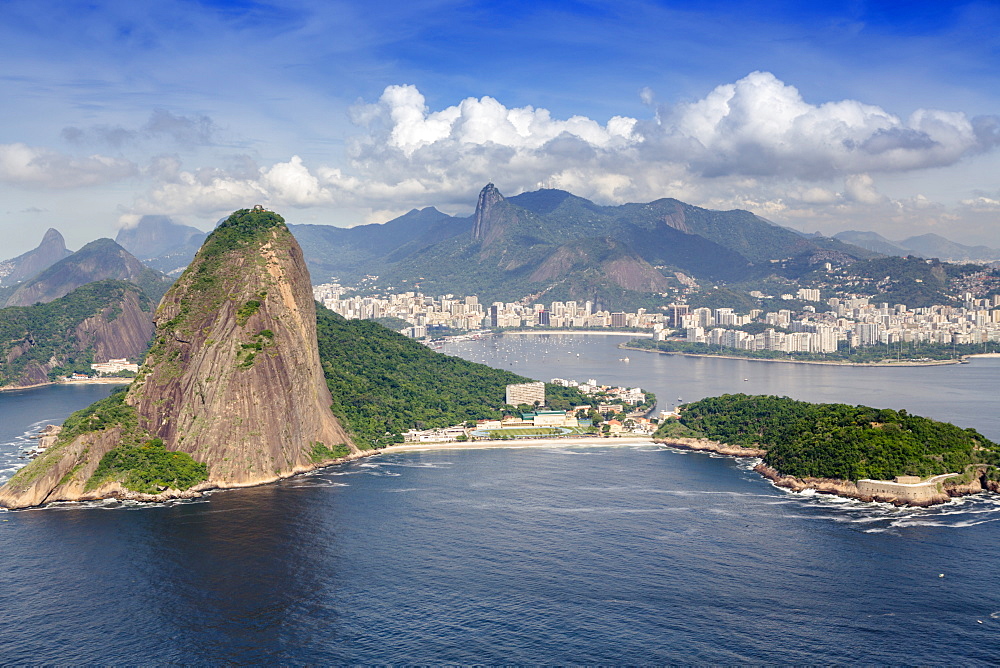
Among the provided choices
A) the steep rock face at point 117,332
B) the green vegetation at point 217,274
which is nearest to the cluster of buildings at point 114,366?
the steep rock face at point 117,332

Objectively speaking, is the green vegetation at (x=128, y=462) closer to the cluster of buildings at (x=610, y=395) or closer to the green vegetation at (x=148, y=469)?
the green vegetation at (x=148, y=469)

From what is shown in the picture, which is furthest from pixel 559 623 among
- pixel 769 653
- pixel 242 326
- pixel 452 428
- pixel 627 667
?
pixel 452 428

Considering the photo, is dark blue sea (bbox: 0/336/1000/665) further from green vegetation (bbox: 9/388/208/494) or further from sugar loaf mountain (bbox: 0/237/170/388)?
sugar loaf mountain (bbox: 0/237/170/388)

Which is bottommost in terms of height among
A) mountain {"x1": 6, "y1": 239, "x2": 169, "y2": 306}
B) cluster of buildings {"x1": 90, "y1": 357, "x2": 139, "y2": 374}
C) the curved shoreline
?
the curved shoreline

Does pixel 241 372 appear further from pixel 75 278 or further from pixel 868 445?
pixel 75 278

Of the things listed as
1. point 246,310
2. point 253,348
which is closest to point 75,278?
point 246,310

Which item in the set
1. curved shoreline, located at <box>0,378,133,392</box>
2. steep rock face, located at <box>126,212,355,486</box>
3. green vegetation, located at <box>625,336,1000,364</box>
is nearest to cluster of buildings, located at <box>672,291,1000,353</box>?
green vegetation, located at <box>625,336,1000,364</box>

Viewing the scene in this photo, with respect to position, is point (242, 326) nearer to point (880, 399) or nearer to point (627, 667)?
point (627, 667)
